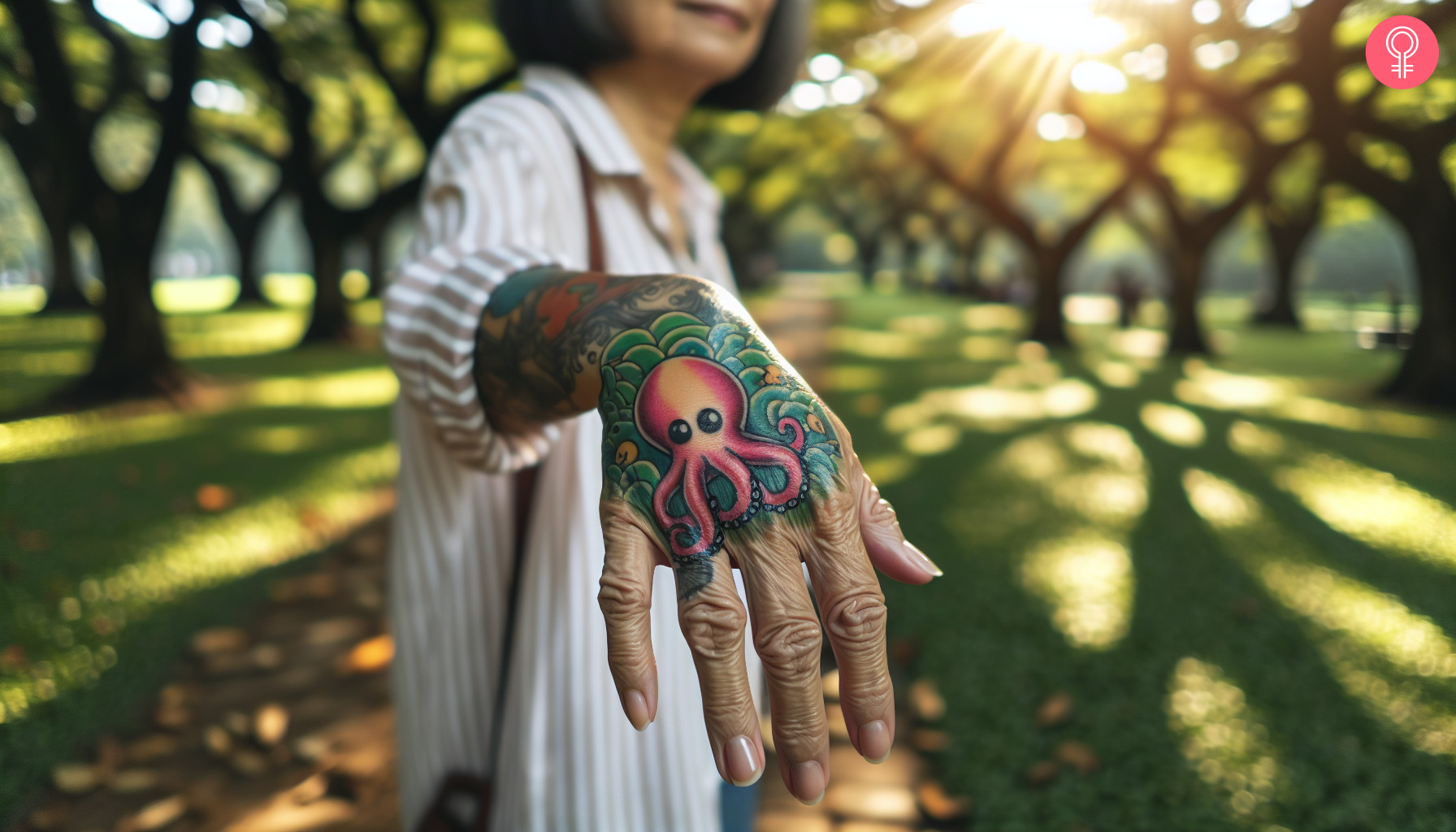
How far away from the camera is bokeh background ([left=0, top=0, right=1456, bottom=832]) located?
2850 mm

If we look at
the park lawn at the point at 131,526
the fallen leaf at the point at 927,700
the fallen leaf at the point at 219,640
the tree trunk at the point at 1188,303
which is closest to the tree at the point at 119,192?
the park lawn at the point at 131,526

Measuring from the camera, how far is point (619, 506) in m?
0.74

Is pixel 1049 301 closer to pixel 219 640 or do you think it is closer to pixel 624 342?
pixel 219 640

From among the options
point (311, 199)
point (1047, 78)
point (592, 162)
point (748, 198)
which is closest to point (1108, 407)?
point (1047, 78)

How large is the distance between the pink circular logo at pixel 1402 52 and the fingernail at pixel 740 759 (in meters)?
4.36

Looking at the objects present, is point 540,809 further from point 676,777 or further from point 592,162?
point 592,162

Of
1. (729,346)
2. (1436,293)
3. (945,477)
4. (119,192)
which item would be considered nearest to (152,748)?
(729,346)

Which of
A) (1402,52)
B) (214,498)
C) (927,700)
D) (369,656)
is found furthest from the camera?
(214,498)

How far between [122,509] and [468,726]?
16.4 feet

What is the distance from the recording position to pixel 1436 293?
8180 mm

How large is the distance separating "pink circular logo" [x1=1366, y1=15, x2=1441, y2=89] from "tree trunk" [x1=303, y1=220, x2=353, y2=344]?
15.6 metres

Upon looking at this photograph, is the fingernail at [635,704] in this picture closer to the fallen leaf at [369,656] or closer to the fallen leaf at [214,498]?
the fallen leaf at [369,656]

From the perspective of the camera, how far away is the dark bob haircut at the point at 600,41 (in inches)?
58.2

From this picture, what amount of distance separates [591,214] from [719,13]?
1.55ft
